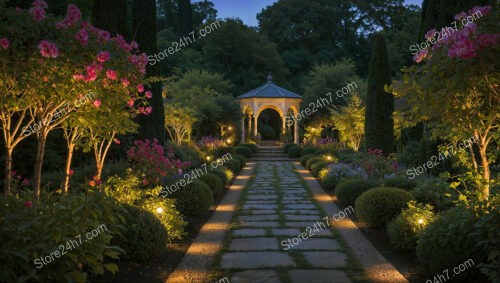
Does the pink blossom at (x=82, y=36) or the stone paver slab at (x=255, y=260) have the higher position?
the pink blossom at (x=82, y=36)

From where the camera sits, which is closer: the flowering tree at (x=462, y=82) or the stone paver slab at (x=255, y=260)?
the flowering tree at (x=462, y=82)

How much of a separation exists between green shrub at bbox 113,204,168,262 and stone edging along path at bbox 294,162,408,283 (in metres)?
2.26

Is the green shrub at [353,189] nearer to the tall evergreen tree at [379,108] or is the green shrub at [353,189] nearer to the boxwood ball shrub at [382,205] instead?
the boxwood ball shrub at [382,205]

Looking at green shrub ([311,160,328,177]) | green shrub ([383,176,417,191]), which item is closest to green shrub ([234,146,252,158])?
green shrub ([311,160,328,177])

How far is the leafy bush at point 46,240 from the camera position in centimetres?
283

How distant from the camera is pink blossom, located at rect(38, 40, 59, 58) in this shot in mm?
3686

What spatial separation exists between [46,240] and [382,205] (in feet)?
15.4

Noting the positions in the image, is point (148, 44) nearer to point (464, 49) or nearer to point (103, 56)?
point (103, 56)

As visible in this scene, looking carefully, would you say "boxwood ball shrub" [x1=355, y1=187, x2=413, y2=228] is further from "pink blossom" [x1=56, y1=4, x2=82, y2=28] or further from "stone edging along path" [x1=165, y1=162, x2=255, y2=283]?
"pink blossom" [x1=56, y1=4, x2=82, y2=28]

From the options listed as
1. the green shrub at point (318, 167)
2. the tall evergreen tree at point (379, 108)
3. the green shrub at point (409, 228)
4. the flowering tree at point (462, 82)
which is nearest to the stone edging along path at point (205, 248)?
the green shrub at point (409, 228)

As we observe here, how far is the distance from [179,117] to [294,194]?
9739 mm

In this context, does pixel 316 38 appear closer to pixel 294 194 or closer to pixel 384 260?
pixel 294 194

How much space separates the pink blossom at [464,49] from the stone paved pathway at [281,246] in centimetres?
230

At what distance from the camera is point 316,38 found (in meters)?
39.4
